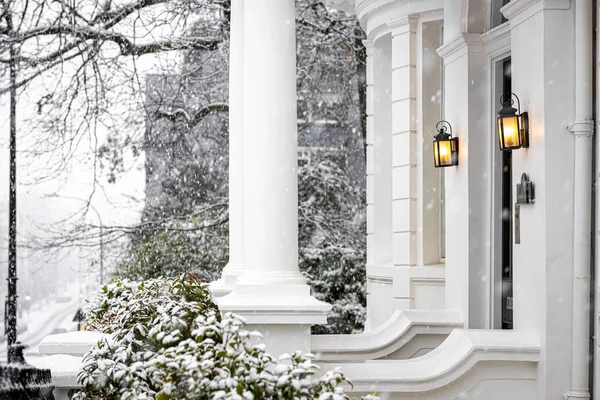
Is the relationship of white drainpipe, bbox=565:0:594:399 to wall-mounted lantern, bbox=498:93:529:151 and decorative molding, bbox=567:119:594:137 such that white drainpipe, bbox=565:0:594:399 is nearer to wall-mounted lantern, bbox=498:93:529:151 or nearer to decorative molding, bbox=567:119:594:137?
decorative molding, bbox=567:119:594:137

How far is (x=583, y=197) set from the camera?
5.64 metres

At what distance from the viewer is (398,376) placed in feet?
18.5

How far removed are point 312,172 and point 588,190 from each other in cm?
1132

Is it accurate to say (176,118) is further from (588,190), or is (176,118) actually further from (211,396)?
(211,396)

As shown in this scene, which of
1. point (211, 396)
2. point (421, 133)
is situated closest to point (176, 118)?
point (421, 133)

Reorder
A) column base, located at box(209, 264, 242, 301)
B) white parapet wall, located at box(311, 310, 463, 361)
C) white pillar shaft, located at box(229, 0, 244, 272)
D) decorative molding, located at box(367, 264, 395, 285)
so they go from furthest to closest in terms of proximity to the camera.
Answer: decorative molding, located at box(367, 264, 395, 285), white pillar shaft, located at box(229, 0, 244, 272), column base, located at box(209, 264, 242, 301), white parapet wall, located at box(311, 310, 463, 361)

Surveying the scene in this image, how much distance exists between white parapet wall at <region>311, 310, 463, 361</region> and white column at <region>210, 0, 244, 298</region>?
1.30 m

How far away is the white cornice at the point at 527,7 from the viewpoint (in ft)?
19.0

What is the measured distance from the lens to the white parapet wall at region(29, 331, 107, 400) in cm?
550

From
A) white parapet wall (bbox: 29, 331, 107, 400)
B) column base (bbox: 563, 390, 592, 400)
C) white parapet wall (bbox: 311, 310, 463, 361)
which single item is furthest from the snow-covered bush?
column base (bbox: 563, 390, 592, 400)

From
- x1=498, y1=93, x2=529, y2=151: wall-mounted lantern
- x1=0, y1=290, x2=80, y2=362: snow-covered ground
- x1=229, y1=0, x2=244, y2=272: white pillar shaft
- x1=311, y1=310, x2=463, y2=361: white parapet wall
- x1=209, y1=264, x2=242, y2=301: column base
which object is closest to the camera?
x1=498, y1=93, x2=529, y2=151: wall-mounted lantern

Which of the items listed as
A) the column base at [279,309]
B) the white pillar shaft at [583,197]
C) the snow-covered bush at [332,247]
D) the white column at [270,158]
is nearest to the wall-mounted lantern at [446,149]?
the white pillar shaft at [583,197]

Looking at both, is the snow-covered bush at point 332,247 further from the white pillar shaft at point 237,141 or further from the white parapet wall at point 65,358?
the white parapet wall at point 65,358

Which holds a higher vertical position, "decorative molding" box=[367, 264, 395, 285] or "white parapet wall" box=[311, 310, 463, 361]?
"decorative molding" box=[367, 264, 395, 285]
